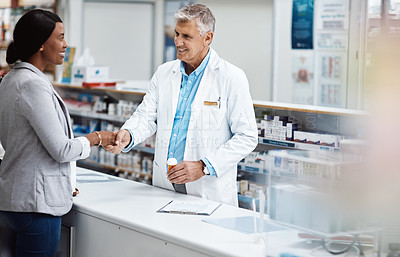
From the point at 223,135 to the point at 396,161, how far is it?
5.32 feet

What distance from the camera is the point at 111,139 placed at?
2.97 metres

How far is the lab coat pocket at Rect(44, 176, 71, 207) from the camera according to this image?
8.10 ft

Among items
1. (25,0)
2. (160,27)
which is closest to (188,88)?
(160,27)

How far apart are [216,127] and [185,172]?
1.22 ft

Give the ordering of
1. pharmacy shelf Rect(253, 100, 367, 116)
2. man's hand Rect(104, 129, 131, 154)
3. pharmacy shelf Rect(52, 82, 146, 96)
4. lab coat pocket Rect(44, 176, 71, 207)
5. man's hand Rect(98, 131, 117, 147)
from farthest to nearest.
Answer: pharmacy shelf Rect(52, 82, 146, 96) < pharmacy shelf Rect(253, 100, 367, 116) < man's hand Rect(104, 129, 131, 154) < man's hand Rect(98, 131, 117, 147) < lab coat pocket Rect(44, 176, 71, 207)

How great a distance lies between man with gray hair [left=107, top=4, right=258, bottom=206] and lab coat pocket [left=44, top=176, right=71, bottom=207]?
0.51 meters

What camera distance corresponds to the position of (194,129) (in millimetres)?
3064

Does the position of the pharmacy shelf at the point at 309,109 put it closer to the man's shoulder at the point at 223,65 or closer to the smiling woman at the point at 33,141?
the man's shoulder at the point at 223,65

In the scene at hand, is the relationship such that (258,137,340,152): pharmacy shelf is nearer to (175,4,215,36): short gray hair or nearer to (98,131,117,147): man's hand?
(175,4,215,36): short gray hair

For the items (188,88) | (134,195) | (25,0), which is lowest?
(134,195)

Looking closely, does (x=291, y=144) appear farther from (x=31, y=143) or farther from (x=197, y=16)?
(x=31, y=143)

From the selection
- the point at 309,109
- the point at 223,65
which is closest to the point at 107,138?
the point at 223,65

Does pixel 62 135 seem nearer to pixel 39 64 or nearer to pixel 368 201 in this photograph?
pixel 39 64

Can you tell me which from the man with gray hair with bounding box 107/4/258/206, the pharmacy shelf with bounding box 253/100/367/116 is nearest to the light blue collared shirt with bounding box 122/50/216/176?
the man with gray hair with bounding box 107/4/258/206
